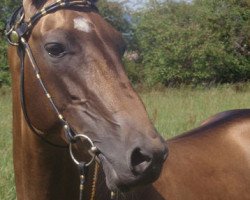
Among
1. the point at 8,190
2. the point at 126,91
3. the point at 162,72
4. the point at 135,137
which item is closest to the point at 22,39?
the point at 126,91

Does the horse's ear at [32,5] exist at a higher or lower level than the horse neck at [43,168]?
higher

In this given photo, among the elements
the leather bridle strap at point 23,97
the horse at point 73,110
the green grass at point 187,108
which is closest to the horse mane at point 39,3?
the horse at point 73,110

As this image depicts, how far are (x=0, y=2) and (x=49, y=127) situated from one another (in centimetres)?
3443

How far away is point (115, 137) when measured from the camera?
7.23 ft

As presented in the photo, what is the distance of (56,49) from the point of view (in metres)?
2.34

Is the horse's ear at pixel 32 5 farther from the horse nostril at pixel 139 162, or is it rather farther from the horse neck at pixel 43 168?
the horse nostril at pixel 139 162

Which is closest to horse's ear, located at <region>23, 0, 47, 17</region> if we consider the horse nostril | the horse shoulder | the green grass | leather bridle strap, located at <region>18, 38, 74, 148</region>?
leather bridle strap, located at <region>18, 38, 74, 148</region>

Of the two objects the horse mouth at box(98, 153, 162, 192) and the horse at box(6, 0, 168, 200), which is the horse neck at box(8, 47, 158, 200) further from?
the horse mouth at box(98, 153, 162, 192)

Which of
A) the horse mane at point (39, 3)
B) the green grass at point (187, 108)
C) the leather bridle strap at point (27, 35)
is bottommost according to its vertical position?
the green grass at point (187, 108)

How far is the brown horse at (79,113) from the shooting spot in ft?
7.06

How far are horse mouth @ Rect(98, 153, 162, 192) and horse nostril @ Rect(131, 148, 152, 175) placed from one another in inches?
1.0

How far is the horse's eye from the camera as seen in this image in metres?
2.33

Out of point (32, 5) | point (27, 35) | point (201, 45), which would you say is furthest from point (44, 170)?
point (201, 45)

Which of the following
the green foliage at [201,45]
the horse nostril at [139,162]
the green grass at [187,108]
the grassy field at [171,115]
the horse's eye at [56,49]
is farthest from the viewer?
the green foliage at [201,45]
